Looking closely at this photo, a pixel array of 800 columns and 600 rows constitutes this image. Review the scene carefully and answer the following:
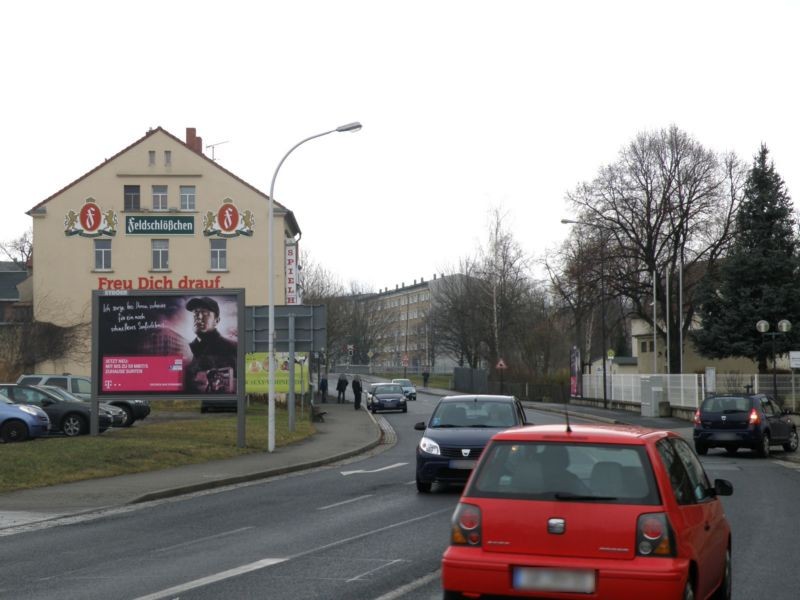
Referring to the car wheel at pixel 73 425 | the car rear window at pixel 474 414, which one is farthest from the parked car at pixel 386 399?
the car rear window at pixel 474 414

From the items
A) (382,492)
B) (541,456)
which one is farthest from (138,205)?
(541,456)

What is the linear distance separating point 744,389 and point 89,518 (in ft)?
112

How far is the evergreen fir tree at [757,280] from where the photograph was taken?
166 feet

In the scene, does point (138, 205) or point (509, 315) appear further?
point (509, 315)

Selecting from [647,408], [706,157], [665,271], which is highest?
[706,157]

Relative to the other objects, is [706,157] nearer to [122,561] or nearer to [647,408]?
[647,408]

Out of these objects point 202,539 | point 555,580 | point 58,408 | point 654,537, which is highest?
point 654,537

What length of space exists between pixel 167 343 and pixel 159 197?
113 ft

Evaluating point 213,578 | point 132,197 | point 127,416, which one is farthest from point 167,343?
point 132,197

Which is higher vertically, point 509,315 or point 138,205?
point 138,205

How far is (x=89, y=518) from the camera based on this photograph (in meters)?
14.6

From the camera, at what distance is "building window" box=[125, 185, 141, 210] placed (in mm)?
58250

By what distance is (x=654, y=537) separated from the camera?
634cm

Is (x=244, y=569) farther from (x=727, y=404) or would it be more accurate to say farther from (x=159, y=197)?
(x=159, y=197)
